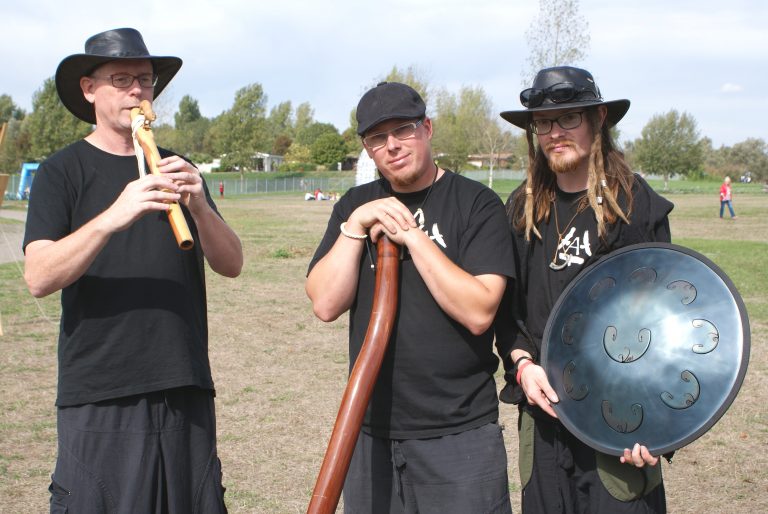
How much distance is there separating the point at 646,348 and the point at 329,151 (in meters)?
86.7

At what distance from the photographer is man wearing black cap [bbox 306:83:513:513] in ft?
8.32

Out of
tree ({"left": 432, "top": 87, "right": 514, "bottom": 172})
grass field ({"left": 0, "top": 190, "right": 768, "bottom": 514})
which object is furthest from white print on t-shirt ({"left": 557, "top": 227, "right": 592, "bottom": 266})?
tree ({"left": 432, "top": 87, "right": 514, "bottom": 172})

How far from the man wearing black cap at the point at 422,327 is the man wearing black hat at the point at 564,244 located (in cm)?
21

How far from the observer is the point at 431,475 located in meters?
2.58

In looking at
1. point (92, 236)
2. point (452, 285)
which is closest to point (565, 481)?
point (452, 285)

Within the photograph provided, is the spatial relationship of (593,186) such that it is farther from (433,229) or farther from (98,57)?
(98,57)

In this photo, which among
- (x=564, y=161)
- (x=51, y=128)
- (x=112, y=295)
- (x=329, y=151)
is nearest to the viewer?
(x=112, y=295)

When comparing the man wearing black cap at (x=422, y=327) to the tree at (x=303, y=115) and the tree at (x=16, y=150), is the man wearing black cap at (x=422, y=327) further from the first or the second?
the tree at (x=303, y=115)

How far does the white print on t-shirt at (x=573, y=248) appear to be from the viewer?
108 inches

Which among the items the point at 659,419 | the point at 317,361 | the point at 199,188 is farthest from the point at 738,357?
the point at 317,361

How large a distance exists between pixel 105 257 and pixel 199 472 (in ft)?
2.75

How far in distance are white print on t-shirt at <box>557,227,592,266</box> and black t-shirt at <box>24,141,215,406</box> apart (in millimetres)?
1362

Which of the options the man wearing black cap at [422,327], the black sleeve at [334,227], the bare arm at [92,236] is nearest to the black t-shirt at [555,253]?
the man wearing black cap at [422,327]

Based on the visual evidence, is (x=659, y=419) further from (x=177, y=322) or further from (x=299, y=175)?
(x=299, y=175)
